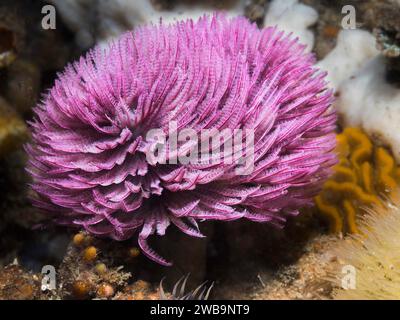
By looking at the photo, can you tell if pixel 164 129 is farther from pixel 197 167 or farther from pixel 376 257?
pixel 376 257

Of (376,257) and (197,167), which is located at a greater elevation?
(197,167)

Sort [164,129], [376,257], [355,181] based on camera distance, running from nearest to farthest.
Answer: [164,129]
[376,257]
[355,181]

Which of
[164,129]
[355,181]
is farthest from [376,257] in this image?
[164,129]

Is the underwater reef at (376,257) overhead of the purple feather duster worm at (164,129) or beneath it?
beneath

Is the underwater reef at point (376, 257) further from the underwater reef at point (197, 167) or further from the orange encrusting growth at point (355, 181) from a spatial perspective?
the orange encrusting growth at point (355, 181)

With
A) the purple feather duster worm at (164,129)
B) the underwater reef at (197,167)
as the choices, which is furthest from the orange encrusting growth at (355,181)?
the purple feather duster worm at (164,129)

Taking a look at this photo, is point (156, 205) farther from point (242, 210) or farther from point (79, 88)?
point (79, 88)
